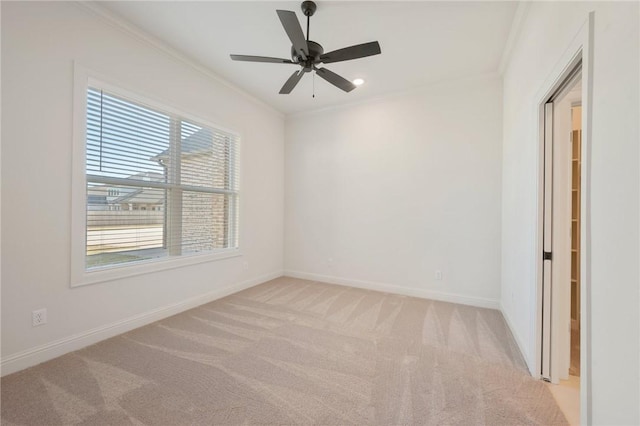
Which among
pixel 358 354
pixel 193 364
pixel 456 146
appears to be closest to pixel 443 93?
pixel 456 146

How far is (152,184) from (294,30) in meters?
2.13

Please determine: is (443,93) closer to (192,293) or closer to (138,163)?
(138,163)

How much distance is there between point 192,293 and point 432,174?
3.46 m

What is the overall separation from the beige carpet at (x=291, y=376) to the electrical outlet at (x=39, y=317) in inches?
12.7

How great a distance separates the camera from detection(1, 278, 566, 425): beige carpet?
59.9 inches

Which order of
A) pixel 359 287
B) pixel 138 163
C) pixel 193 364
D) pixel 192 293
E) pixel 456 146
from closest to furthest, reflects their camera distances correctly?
pixel 193 364 < pixel 138 163 < pixel 192 293 < pixel 456 146 < pixel 359 287

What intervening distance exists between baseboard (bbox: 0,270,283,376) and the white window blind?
→ 0.56 m

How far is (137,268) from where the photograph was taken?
8.52 ft

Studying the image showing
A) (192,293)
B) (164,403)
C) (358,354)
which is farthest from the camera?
(192,293)

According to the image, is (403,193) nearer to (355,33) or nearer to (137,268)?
(355,33)

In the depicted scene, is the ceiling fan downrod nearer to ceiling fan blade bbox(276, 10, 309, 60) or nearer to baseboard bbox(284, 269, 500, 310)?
ceiling fan blade bbox(276, 10, 309, 60)

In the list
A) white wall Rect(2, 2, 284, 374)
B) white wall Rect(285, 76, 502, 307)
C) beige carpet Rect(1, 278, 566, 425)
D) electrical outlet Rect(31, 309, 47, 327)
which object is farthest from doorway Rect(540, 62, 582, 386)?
electrical outlet Rect(31, 309, 47, 327)

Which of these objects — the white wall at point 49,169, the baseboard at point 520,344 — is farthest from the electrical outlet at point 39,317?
the baseboard at point 520,344

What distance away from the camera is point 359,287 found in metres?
3.97
